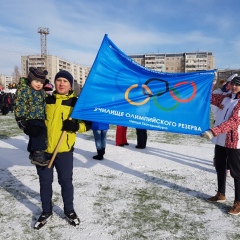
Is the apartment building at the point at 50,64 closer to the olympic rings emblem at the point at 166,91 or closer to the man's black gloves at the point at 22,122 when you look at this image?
the olympic rings emblem at the point at 166,91

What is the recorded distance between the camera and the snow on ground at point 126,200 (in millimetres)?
3008

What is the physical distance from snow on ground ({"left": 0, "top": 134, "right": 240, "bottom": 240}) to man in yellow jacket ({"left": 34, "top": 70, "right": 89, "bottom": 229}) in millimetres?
213

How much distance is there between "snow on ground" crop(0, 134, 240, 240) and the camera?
301 centimetres

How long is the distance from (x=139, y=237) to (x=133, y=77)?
A: 2194mm

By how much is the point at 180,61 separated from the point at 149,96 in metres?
139

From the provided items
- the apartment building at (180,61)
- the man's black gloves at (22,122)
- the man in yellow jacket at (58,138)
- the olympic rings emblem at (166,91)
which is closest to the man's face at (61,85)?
the man in yellow jacket at (58,138)

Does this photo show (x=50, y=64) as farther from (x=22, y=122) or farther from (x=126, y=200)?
(x=22, y=122)

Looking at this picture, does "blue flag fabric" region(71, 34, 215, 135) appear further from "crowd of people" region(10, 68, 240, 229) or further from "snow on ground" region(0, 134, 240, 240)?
"snow on ground" region(0, 134, 240, 240)

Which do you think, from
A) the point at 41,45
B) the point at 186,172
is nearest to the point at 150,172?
the point at 186,172

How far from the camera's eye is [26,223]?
3.15 m

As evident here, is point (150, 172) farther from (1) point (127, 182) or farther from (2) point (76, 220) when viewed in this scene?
(2) point (76, 220)

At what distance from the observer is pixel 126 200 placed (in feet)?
12.8

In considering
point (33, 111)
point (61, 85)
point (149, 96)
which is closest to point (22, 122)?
point (33, 111)

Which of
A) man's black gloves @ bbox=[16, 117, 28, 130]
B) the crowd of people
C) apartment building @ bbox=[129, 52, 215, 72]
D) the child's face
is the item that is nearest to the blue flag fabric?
the crowd of people
